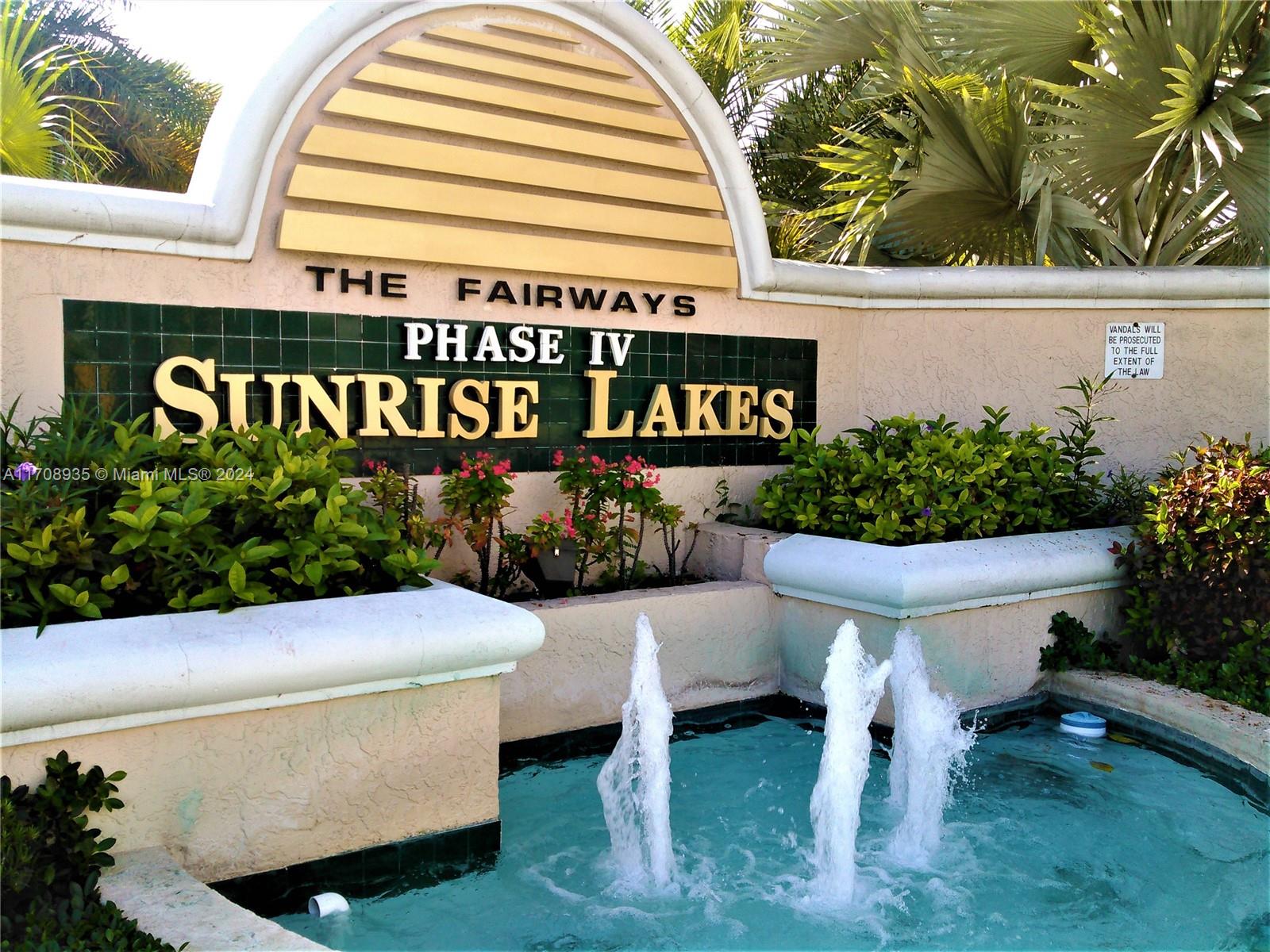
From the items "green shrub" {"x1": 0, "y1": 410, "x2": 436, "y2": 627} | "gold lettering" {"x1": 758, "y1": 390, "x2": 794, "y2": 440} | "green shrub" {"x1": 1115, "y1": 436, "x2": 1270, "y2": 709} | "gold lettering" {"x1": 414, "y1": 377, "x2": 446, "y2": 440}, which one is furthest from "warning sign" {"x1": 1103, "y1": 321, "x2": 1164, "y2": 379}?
"green shrub" {"x1": 0, "y1": 410, "x2": 436, "y2": 627}

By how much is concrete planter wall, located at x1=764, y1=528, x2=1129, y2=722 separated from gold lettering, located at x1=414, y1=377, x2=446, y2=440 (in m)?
1.95

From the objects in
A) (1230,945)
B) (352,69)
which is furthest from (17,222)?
(1230,945)

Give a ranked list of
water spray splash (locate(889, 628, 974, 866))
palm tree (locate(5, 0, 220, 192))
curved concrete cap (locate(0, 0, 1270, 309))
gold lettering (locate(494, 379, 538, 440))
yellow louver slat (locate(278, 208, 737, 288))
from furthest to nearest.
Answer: palm tree (locate(5, 0, 220, 192)) < gold lettering (locate(494, 379, 538, 440)) < yellow louver slat (locate(278, 208, 737, 288)) < curved concrete cap (locate(0, 0, 1270, 309)) < water spray splash (locate(889, 628, 974, 866))

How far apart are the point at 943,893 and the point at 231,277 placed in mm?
4025

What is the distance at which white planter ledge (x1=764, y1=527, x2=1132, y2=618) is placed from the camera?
5402mm

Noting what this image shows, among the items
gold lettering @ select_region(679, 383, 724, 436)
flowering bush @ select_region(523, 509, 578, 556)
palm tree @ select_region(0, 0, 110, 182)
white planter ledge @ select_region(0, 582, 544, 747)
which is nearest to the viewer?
white planter ledge @ select_region(0, 582, 544, 747)

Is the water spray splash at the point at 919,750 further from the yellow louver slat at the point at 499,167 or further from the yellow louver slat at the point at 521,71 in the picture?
the yellow louver slat at the point at 521,71

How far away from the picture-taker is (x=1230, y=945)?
349 cm

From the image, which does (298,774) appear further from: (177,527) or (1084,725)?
(1084,725)

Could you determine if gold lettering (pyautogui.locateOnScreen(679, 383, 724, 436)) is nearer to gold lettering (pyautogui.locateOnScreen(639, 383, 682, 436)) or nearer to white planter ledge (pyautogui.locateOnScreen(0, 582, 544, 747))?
gold lettering (pyautogui.locateOnScreen(639, 383, 682, 436))

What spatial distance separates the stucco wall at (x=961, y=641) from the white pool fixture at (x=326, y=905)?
2.96 m

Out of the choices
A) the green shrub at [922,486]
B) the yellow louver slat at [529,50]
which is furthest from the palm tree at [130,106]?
the green shrub at [922,486]

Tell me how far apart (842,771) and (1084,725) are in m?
1.88

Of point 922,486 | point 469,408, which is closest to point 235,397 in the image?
point 469,408
